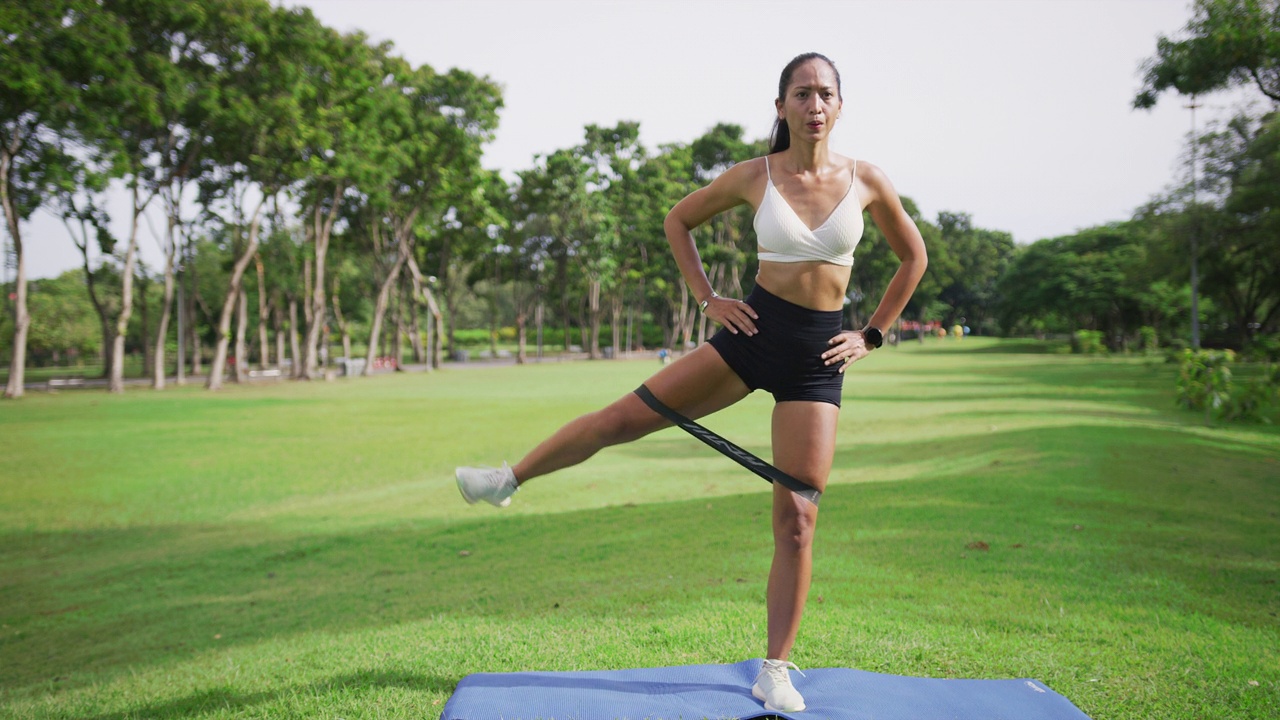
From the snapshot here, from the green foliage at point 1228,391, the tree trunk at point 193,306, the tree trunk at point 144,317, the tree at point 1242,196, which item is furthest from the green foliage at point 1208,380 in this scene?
the tree trunk at point 144,317

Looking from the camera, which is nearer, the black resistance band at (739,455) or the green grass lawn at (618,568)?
the black resistance band at (739,455)

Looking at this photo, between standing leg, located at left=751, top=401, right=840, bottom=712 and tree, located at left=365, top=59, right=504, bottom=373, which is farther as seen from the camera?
tree, located at left=365, top=59, right=504, bottom=373

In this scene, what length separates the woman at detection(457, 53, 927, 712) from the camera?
10.4 ft

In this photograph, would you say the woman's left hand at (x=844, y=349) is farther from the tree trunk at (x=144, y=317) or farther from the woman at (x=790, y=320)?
the tree trunk at (x=144, y=317)

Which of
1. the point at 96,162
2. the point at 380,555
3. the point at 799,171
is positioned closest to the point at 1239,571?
the point at 799,171

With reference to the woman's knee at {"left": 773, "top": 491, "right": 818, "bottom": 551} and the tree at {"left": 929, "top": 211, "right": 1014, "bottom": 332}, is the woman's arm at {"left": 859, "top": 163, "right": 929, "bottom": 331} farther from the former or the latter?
the tree at {"left": 929, "top": 211, "right": 1014, "bottom": 332}

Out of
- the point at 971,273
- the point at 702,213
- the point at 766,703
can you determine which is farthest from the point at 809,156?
the point at 971,273

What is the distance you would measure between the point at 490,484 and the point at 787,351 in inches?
54.0

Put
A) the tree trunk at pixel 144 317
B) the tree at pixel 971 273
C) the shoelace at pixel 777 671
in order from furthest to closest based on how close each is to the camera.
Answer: the tree at pixel 971 273, the tree trunk at pixel 144 317, the shoelace at pixel 777 671

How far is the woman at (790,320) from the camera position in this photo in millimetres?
3166

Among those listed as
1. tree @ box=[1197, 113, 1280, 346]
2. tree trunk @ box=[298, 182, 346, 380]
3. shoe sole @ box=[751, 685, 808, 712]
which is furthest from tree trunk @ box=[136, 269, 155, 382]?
tree @ box=[1197, 113, 1280, 346]

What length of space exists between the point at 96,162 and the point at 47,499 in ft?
55.3

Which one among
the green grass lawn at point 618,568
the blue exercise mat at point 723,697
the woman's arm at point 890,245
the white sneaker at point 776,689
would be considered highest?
the woman's arm at point 890,245

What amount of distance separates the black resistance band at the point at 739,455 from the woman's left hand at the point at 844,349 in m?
0.48
